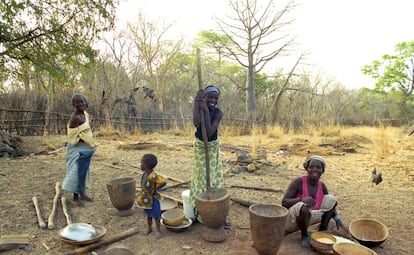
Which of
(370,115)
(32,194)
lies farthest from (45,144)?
(370,115)

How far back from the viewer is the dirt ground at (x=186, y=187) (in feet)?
8.53

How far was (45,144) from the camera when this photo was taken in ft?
25.4

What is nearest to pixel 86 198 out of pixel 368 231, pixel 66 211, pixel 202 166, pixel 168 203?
pixel 66 211

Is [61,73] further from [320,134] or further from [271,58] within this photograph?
[271,58]

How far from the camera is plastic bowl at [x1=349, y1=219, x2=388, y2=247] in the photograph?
2.61 m

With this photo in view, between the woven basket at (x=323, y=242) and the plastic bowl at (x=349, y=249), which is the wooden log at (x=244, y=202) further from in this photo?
the plastic bowl at (x=349, y=249)

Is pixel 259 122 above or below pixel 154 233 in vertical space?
above

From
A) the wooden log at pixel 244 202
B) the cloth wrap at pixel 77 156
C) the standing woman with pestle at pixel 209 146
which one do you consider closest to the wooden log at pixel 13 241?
the cloth wrap at pixel 77 156

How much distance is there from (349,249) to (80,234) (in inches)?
88.5

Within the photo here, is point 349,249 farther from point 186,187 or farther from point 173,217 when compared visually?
point 186,187

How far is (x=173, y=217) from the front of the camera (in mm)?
2943

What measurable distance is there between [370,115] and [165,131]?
15607 millimetres

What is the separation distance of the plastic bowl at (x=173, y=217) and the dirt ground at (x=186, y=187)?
0.38ft

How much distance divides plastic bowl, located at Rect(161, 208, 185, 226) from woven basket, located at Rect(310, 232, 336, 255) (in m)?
1.24
